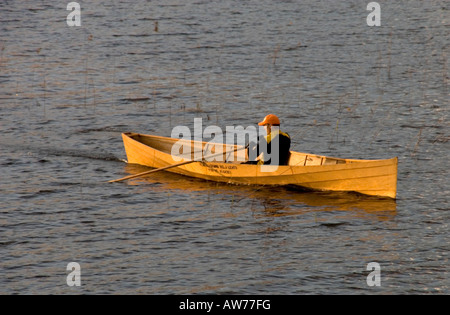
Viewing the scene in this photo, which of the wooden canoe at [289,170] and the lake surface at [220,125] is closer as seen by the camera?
the lake surface at [220,125]

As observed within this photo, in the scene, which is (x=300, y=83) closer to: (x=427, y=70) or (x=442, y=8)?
(x=427, y=70)

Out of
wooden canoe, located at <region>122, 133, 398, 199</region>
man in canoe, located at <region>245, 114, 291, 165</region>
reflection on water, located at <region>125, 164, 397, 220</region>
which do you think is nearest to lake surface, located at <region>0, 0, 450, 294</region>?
reflection on water, located at <region>125, 164, 397, 220</region>

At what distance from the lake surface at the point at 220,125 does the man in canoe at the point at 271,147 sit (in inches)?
32.6

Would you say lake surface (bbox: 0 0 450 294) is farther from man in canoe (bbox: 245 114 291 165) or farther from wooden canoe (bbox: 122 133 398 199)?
man in canoe (bbox: 245 114 291 165)

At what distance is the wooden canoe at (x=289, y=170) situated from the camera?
59.6ft

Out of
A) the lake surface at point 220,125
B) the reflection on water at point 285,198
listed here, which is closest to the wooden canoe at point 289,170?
the reflection on water at point 285,198

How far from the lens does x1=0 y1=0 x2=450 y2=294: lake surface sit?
15172 mm

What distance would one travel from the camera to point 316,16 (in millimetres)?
38906

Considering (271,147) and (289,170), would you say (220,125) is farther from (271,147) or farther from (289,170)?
(289,170)

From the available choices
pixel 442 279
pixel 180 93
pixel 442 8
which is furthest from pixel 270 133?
pixel 442 8

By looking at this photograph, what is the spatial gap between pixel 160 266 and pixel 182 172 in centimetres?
577

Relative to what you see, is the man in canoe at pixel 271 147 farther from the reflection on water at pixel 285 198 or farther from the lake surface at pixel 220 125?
the lake surface at pixel 220 125

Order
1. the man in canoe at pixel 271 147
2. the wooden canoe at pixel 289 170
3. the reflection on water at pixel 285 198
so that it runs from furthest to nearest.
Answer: the man in canoe at pixel 271 147
the wooden canoe at pixel 289 170
the reflection on water at pixel 285 198

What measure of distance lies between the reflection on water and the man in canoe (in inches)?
25.8
